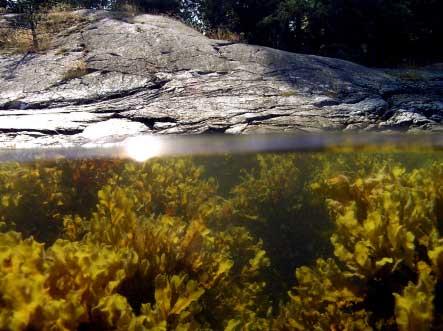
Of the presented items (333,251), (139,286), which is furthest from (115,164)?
(333,251)

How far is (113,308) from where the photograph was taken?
4.77 feet

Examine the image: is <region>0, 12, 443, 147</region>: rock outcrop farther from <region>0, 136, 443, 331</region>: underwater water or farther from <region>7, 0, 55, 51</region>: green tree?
<region>0, 136, 443, 331</region>: underwater water

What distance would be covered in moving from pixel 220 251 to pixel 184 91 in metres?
9.22

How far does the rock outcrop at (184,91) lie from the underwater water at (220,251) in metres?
6.26

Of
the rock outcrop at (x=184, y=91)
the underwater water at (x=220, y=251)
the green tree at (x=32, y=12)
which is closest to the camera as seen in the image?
the underwater water at (x=220, y=251)

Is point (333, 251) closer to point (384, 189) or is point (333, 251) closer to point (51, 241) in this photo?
point (384, 189)

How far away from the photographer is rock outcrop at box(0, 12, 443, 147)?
9336 mm

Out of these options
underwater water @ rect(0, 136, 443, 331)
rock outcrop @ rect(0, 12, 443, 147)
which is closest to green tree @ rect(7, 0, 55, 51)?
rock outcrop @ rect(0, 12, 443, 147)

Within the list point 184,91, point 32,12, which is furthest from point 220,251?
point 32,12

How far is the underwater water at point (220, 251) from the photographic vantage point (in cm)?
153

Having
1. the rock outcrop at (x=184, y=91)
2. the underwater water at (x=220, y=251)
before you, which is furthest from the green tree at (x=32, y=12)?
the underwater water at (x=220, y=251)

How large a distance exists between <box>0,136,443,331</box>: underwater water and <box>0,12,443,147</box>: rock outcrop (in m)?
6.26

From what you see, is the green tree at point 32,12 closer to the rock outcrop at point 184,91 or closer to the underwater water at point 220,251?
the rock outcrop at point 184,91

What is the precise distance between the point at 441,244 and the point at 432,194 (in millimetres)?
460
